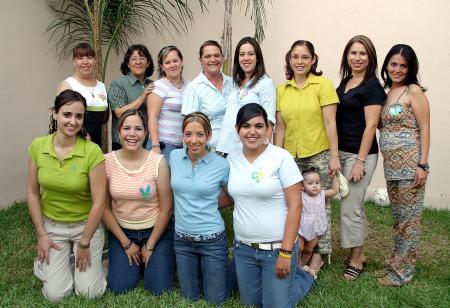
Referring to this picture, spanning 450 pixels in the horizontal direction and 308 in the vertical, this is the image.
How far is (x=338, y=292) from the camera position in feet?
12.9

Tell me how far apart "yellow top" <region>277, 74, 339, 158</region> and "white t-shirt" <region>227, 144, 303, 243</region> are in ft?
2.26

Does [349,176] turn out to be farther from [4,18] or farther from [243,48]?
[4,18]

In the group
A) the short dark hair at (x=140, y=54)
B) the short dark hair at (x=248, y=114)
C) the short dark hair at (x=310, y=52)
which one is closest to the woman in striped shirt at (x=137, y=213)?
the short dark hair at (x=248, y=114)

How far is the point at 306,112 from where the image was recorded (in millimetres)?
4059

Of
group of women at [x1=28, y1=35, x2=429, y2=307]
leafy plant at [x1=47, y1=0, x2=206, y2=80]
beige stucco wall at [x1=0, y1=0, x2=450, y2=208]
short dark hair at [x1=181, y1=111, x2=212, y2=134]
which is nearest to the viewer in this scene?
group of women at [x1=28, y1=35, x2=429, y2=307]

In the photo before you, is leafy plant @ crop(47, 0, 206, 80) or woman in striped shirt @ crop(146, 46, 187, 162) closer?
woman in striped shirt @ crop(146, 46, 187, 162)

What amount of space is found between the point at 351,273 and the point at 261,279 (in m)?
1.06

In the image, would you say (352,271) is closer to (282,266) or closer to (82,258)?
(282,266)

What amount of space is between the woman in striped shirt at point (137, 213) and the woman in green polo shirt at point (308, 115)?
3.61 ft

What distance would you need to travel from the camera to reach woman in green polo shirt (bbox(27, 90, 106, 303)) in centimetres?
374

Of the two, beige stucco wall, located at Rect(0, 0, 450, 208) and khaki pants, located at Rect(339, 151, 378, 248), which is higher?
beige stucco wall, located at Rect(0, 0, 450, 208)

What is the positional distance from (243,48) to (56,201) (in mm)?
1935

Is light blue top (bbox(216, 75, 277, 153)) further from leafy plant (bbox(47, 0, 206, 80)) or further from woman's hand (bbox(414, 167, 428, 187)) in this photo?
leafy plant (bbox(47, 0, 206, 80))

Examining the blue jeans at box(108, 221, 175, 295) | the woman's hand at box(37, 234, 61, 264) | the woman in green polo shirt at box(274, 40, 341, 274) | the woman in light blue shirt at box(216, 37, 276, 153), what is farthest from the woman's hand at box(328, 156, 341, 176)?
the woman's hand at box(37, 234, 61, 264)
